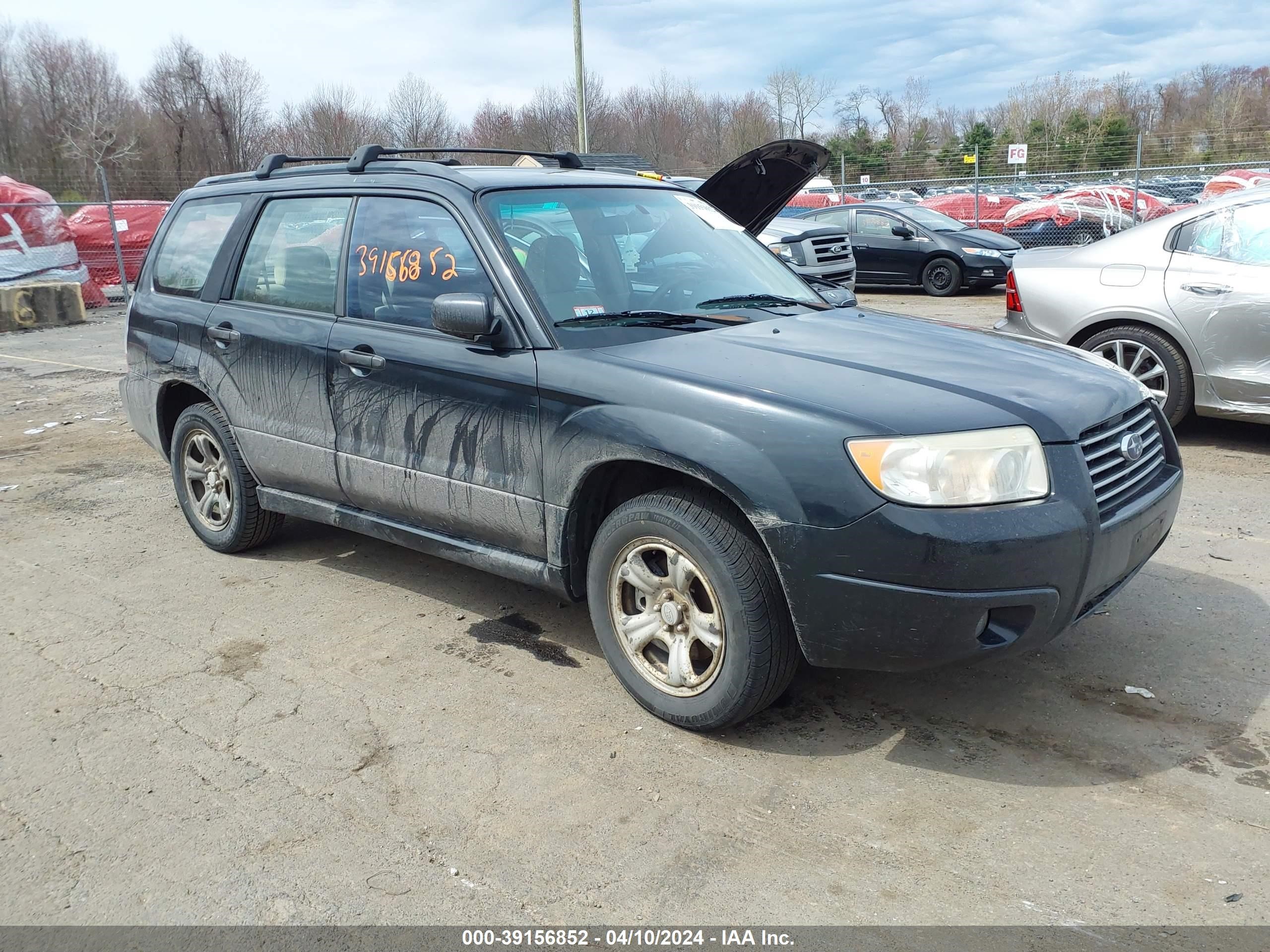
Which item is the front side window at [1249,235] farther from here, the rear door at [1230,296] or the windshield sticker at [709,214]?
the windshield sticker at [709,214]

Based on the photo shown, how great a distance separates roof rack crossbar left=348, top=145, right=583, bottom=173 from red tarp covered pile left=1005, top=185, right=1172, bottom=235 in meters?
17.5

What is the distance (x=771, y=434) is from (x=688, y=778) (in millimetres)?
1065

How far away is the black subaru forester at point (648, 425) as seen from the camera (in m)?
2.91

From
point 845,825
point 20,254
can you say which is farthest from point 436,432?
point 20,254

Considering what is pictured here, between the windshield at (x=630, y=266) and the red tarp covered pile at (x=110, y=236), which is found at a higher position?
the red tarp covered pile at (x=110, y=236)

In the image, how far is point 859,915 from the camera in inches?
98.3

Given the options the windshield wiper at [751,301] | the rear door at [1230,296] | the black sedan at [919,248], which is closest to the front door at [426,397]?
the windshield wiper at [751,301]

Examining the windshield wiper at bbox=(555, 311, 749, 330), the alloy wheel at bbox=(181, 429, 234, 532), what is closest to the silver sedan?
the windshield wiper at bbox=(555, 311, 749, 330)

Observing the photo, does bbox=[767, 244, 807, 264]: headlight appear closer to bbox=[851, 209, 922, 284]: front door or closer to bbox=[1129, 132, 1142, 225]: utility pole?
bbox=[851, 209, 922, 284]: front door

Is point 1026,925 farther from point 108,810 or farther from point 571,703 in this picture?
point 108,810

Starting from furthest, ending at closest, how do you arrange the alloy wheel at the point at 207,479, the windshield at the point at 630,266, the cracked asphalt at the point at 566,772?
1. the alloy wheel at the point at 207,479
2. the windshield at the point at 630,266
3. the cracked asphalt at the point at 566,772

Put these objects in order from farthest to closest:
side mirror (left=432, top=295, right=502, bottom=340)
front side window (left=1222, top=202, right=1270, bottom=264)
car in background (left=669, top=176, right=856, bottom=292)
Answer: car in background (left=669, top=176, right=856, bottom=292) → front side window (left=1222, top=202, right=1270, bottom=264) → side mirror (left=432, top=295, right=502, bottom=340)

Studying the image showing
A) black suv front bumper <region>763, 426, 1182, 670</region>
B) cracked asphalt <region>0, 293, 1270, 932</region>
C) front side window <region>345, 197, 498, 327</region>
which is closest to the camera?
cracked asphalt <region>0, 293, 1270, 932</region>

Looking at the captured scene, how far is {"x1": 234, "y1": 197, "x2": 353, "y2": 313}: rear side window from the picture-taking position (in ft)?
14.4
